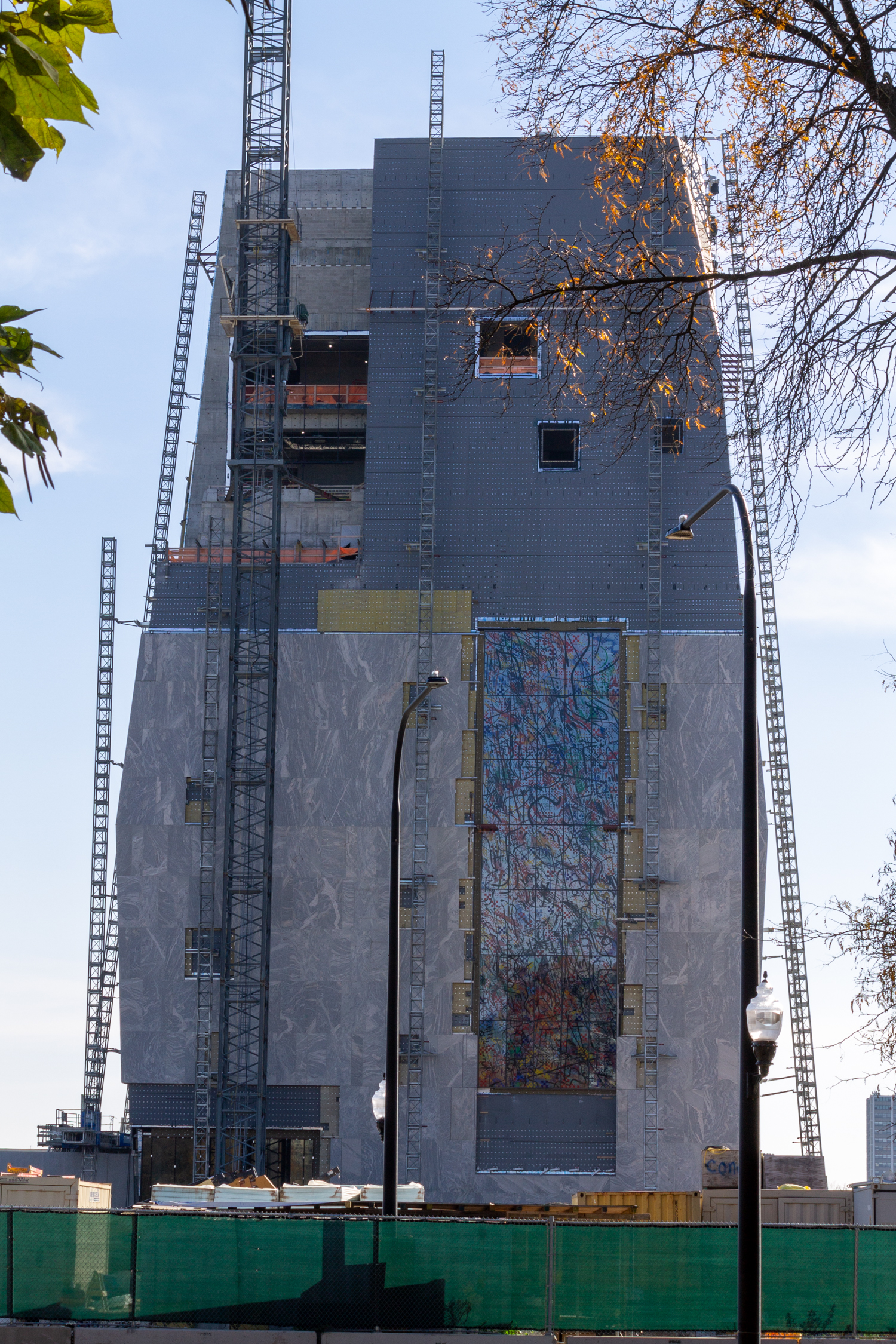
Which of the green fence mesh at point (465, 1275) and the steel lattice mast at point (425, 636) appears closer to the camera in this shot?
the green fence mesh at point (465, 1275)

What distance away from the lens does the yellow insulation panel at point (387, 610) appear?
200 feet

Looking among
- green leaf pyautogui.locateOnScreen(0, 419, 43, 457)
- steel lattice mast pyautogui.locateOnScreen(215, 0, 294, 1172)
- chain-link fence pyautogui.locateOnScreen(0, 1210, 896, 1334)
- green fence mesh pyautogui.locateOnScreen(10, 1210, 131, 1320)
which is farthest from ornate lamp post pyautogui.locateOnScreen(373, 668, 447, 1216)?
steel lattice mast pyautogui.locateOnScreen(215, 0, 294, 1172)

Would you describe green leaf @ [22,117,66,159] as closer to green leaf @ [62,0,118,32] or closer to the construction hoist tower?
green leaf @ [62,0,118,32]

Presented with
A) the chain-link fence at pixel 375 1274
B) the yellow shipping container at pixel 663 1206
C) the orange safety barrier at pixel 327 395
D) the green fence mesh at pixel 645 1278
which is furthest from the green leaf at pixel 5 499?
the orange safety barrier at pixel 327 395

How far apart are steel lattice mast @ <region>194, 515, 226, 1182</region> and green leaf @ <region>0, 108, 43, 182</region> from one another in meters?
54.5

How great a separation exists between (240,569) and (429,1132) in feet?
65.5

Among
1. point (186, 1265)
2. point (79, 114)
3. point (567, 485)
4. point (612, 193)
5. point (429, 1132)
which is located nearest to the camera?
point (79, 114)

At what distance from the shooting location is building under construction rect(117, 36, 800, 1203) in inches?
2277

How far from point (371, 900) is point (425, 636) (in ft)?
30.0

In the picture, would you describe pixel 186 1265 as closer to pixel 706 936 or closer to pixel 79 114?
pixel 79 114

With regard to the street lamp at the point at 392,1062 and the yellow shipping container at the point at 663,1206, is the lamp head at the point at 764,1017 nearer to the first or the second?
the street lamp at the point at 392,1062

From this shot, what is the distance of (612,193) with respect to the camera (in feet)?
41.9

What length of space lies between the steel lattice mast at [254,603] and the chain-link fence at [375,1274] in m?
35.3

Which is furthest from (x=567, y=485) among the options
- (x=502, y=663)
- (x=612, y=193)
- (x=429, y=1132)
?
(x=612, y=193)
